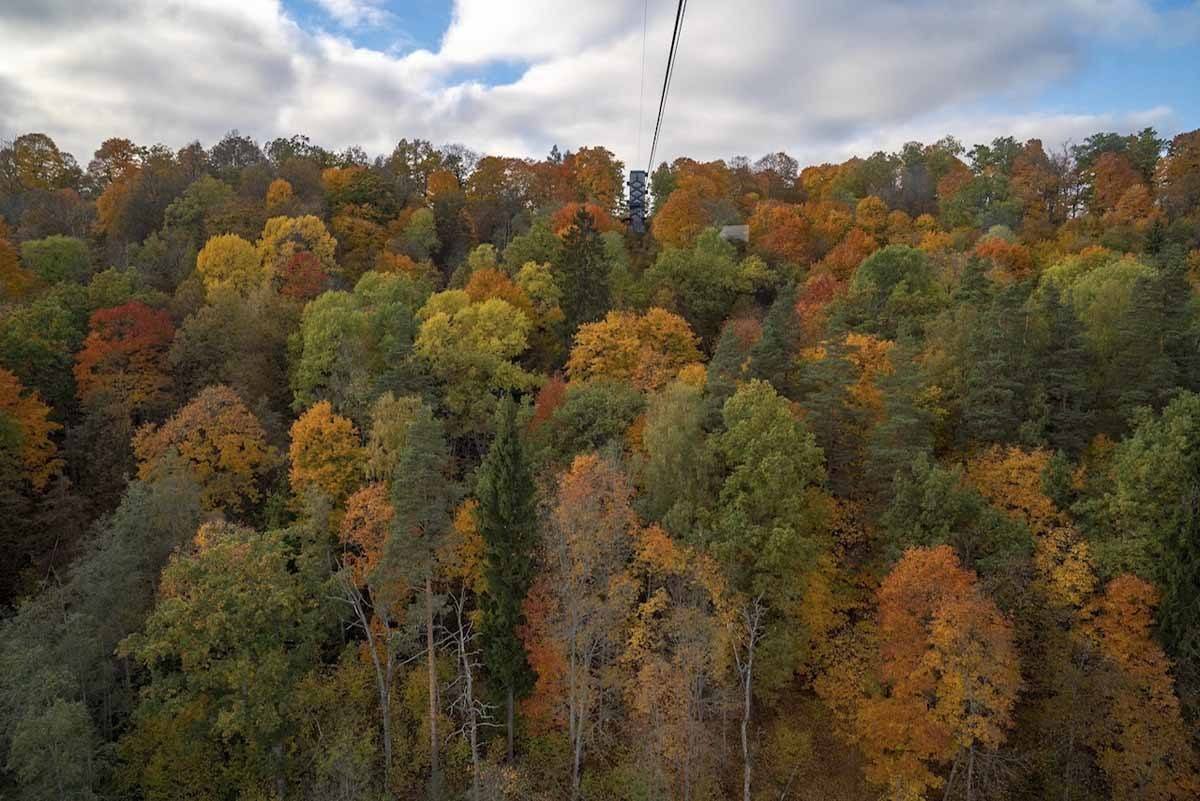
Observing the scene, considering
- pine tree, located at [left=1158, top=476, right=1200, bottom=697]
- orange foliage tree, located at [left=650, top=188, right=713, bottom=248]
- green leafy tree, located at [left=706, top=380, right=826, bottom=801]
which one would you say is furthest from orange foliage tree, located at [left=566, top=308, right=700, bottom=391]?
pine tree, located at [left=1158, top=476, right=1200, bottom=697]

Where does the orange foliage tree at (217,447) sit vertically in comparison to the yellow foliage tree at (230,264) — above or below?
below

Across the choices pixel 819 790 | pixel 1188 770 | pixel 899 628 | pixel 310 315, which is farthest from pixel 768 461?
pixel 310 315

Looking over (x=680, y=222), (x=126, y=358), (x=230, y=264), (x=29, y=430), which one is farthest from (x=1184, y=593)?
(x=230, y=264)

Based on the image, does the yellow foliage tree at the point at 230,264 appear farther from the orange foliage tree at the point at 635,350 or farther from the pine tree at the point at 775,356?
the pine tree at the point at 775,356

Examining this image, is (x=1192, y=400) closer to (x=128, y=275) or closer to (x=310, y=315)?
(x=310, y=315)

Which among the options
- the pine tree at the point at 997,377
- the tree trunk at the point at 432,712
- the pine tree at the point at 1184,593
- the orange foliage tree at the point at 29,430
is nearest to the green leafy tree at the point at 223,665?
the tree trunk at the point at 432,712
